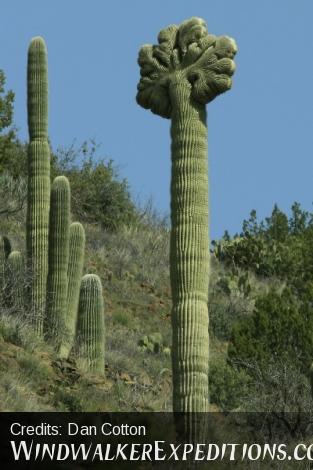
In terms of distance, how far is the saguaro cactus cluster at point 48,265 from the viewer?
17953 millimetres

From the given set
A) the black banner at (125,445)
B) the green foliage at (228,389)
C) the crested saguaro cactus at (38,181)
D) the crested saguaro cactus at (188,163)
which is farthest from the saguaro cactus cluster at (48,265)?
the crested saguaro cactus at (188,163)

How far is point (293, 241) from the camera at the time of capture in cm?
2991

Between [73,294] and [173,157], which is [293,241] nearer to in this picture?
[73,294]

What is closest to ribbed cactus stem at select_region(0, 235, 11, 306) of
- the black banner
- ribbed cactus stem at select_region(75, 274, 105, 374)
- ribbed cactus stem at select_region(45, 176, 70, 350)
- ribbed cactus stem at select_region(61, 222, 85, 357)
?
ribbed cactus stem at select_region(45, 176, 70, 350)

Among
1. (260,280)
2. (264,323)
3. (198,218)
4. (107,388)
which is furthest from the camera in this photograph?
(260,280)

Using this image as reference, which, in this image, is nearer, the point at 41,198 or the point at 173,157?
the point at 173,157

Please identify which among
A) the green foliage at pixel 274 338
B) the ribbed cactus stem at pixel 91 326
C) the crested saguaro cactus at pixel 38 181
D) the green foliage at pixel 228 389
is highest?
the crested saguaro cactus at pixel 38 181

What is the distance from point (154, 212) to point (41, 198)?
12761 mm

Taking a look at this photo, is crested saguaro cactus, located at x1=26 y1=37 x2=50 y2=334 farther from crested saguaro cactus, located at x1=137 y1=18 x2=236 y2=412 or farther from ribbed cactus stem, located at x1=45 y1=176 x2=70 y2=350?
crested saguaro cactus, located at x1=137 y1=18 x2=236 y2=412

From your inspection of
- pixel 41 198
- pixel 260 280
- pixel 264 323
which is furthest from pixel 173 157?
pixel 260 280

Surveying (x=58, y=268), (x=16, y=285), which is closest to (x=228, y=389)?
(x=58, y=268)

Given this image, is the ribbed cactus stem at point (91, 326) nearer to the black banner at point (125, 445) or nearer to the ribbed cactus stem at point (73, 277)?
the ribbed cactus stem at point (73, 277)

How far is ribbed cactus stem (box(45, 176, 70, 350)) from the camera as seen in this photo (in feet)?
60.0

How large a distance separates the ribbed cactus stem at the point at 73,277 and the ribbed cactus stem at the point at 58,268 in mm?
134
